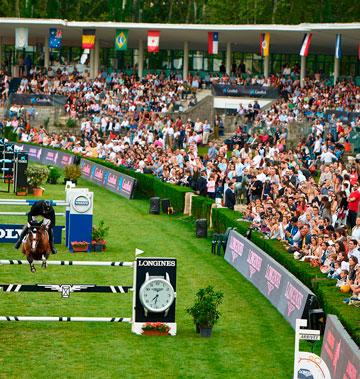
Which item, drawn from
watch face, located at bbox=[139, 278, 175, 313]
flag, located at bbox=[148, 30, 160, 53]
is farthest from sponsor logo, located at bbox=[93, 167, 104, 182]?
watch face, located at bbox=[139, 278, 175, 313]

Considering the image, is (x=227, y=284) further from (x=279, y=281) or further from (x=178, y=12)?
(x=178, y=12)

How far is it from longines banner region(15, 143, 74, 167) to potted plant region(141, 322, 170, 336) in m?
31.0

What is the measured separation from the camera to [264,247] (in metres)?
25.9

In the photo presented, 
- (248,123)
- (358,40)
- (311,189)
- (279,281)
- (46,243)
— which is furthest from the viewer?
(358,40)

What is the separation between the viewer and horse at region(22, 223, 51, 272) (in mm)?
20266

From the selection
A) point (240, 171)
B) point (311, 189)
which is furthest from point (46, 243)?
point (240, 171)

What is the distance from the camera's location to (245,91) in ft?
195

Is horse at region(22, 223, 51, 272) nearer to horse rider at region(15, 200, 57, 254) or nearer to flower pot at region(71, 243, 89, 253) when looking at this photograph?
horse rider at region(15, 200, 57, 254)

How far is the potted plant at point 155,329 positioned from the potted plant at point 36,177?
830 inches

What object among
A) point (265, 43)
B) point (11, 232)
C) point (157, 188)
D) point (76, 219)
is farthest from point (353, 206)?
point (265, 43)

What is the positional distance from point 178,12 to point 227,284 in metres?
76.8

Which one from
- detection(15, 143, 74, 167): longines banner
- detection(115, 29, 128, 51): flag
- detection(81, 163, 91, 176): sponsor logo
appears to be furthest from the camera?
detection(115, 29, 128, 51): flag

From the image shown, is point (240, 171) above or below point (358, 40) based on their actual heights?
below

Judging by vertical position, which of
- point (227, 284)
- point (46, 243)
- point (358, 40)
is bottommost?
point (227, 284)
